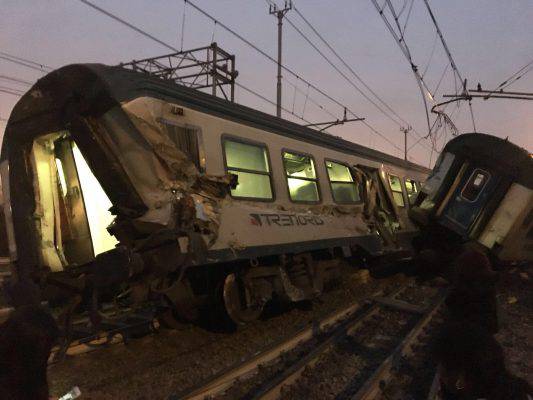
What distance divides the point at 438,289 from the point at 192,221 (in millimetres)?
7189

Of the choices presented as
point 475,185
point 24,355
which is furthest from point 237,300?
point 475,185

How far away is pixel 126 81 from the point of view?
219 inches

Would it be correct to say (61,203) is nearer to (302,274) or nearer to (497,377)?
(302,274)

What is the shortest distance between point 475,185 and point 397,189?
6.98ft

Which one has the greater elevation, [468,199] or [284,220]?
[468,199]

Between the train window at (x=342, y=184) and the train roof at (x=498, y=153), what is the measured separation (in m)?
2.87

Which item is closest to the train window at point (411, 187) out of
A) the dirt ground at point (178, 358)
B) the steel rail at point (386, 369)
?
the dirt ground at point (178, 358)

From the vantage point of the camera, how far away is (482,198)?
388 inches

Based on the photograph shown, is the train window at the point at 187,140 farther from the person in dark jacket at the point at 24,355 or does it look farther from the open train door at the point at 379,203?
the open train door at the point at 379,203

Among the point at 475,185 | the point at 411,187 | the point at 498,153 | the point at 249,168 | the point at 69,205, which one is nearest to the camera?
the point at 69,205

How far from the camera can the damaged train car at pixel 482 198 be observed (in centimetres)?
931

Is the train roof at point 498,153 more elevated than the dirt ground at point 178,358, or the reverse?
the train roof at point 498,153

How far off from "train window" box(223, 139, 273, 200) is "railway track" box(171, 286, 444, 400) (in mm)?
2050

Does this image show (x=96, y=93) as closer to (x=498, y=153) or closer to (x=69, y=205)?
(x=69, y=205)
